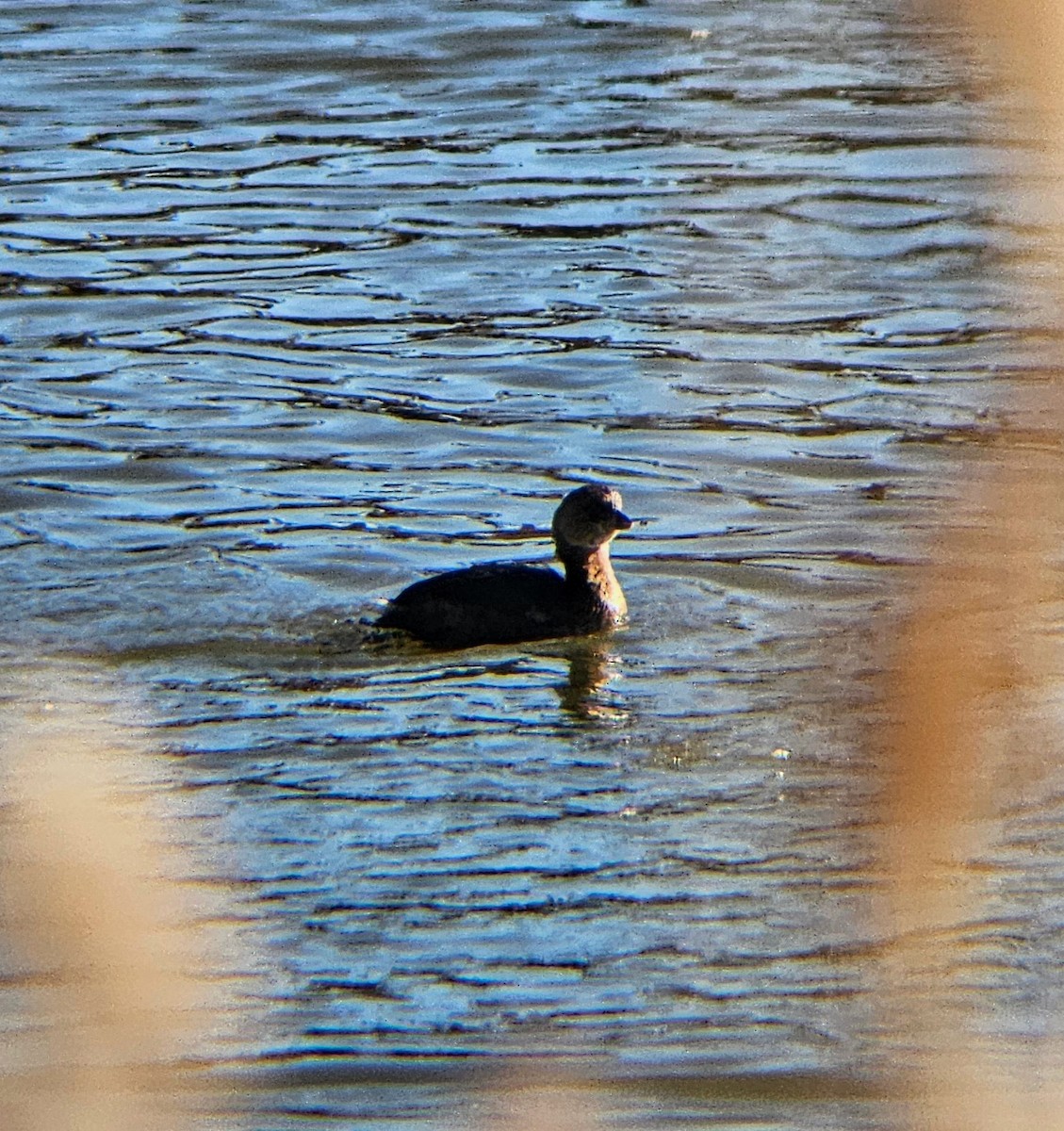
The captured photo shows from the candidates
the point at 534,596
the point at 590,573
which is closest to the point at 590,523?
the point at 590,573

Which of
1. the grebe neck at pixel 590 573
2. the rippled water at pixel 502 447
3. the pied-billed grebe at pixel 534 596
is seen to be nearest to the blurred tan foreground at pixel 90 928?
the rippled water at pixel 502 447

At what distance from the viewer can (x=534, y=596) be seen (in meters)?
8.43

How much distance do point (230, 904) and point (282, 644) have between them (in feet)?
8.96

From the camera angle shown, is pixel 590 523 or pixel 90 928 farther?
pixel 590 523

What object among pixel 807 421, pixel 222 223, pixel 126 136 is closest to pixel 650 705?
pixel 807 421

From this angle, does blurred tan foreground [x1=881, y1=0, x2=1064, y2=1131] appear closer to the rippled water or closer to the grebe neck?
the rippled water

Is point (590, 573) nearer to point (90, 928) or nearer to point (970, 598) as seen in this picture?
point (970, 598)

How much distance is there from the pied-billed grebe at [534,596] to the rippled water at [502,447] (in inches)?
4.5

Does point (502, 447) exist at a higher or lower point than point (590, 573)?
lower

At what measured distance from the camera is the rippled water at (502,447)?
18.0 feet

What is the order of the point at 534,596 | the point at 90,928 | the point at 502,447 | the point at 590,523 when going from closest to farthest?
1. the point at 90,928
2. the point at 534,596
3. the point at 590,523
4. the point at 502,447

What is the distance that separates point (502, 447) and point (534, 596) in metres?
2.56

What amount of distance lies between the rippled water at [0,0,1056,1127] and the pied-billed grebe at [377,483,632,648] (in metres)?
0.11

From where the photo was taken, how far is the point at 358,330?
1277 centimetres
